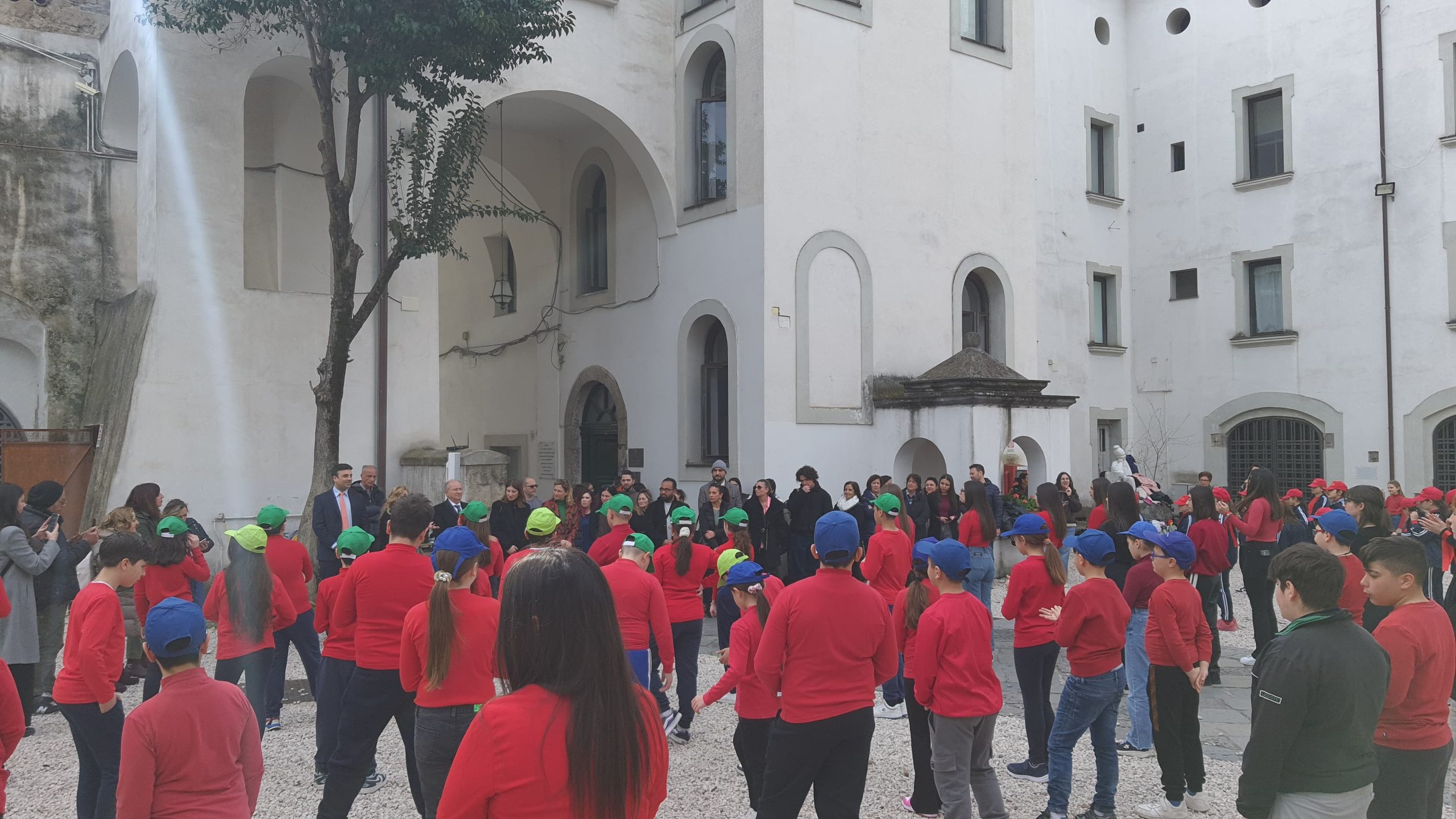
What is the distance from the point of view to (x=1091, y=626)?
5.55 meters

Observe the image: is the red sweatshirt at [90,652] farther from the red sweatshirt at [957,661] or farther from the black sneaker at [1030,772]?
the black sneaker at [1030,772]

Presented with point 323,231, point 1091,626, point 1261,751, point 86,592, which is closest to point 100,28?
point 323,231

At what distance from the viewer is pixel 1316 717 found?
3531 mm

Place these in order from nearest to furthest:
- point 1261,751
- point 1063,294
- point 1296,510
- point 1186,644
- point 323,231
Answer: point 1261,751, point 1186,644, point 1296,510, point 323,231, point 1063,294

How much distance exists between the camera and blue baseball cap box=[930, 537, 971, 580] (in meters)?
5.09

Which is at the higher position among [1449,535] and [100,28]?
[100,28]

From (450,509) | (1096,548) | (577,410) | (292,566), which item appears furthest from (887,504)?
(577,410)

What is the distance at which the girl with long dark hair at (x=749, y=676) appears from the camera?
5.23 meters

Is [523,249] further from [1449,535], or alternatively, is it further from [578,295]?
[1449,535]

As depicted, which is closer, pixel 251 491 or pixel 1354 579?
pixel 1354 579

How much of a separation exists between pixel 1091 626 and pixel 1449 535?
5617 mm

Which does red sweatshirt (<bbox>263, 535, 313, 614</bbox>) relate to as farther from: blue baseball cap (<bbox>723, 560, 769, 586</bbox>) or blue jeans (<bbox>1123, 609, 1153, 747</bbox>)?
blue jeans (<bbox>1123, 609, 1153, 747</bbox>)

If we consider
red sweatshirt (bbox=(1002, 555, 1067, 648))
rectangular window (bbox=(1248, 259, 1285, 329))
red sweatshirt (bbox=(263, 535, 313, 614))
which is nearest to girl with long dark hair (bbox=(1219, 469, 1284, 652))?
red sweatshirt (bbox=(1002, 555, 1067, 648))

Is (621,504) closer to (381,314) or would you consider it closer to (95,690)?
(95,690)
